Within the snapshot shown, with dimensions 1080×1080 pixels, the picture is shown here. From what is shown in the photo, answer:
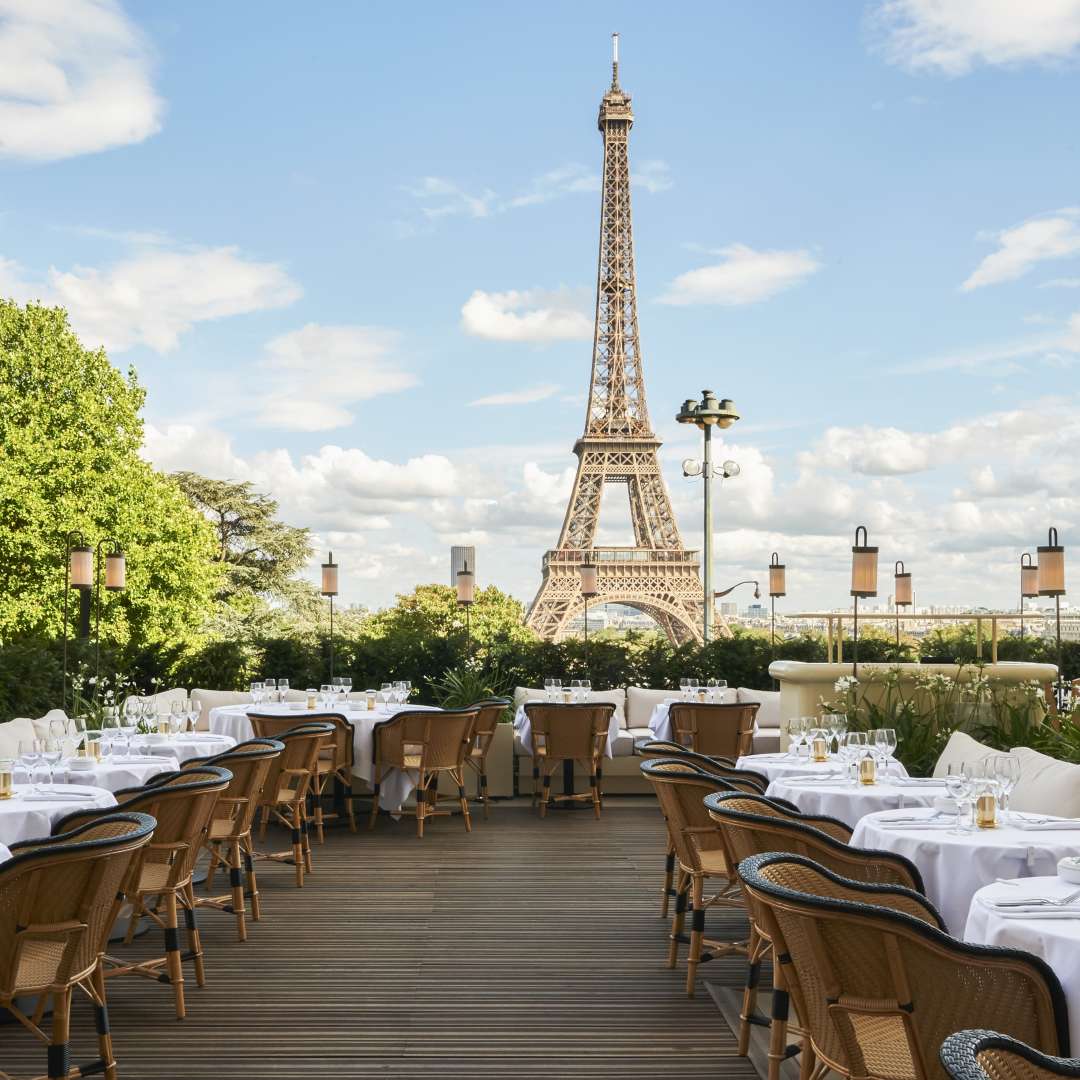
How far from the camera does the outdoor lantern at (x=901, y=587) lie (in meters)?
15.7

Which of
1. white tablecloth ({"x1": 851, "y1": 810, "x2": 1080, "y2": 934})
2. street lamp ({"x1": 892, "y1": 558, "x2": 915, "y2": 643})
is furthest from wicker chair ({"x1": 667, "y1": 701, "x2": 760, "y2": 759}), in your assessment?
street lamp ({"x1": 892, "y1": 558, "x2": 915, "y2": 643})

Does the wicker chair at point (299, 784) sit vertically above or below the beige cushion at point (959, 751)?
below

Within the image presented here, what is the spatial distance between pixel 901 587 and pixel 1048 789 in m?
11.5

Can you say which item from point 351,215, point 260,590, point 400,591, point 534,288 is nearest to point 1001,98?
point 351,215

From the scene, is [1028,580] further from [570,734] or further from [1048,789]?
[1048,789]

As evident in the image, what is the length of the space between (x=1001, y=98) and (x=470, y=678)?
393 inches

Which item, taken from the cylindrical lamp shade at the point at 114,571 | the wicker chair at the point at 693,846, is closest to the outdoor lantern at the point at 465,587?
the cylindrical lamp shade at the point at 114,571

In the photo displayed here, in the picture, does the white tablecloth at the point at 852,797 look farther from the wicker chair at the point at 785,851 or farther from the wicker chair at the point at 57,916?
the wicker chair at the point at 57,916

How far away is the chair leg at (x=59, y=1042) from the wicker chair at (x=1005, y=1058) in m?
2.44

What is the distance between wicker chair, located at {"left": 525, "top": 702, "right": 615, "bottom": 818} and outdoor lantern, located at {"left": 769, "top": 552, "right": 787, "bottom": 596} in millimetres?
6486

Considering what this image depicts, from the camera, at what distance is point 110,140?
61.0 feet

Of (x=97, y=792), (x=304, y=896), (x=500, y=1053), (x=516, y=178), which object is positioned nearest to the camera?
(x=500, y=1053)

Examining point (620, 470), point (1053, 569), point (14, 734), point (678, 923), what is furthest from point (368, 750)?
point (620, 470)

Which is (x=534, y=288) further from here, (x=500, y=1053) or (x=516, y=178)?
(x=500, y=1053)
